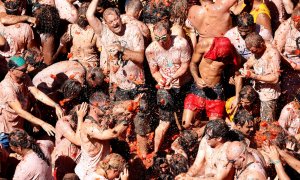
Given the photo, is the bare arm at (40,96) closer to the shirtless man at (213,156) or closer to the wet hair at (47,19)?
the wet hair at (47,19)

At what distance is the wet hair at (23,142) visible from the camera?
15031mm

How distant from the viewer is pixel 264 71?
1667cm

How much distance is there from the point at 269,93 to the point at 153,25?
219 centimetres

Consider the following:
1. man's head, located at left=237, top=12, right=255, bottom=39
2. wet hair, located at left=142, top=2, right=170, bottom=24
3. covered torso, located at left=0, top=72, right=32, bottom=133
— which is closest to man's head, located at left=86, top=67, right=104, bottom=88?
covered torso, located at left=0, top=72, right=32, bottom=133

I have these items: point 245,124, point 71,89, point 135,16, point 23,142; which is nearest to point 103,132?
point 23,142

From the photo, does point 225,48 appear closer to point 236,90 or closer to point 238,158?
point 236,90

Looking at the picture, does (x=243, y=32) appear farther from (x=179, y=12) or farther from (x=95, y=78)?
(x=95, y=78)

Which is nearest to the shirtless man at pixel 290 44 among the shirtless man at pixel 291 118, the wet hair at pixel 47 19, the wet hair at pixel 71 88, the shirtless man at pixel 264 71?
the shirtless man at pixel 264 71

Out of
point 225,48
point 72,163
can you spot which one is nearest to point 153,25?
point 225,48

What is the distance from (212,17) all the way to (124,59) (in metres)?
1.59

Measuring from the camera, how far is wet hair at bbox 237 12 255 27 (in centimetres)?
1678

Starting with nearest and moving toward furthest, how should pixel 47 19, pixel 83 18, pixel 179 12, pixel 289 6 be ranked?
pixel 179 12 < pixel 83 18 < pixel 47 19 < pixel 289 6

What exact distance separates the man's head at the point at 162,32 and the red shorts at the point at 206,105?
3.12 feet

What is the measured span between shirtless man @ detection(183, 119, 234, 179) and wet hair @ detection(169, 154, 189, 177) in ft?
0.86
